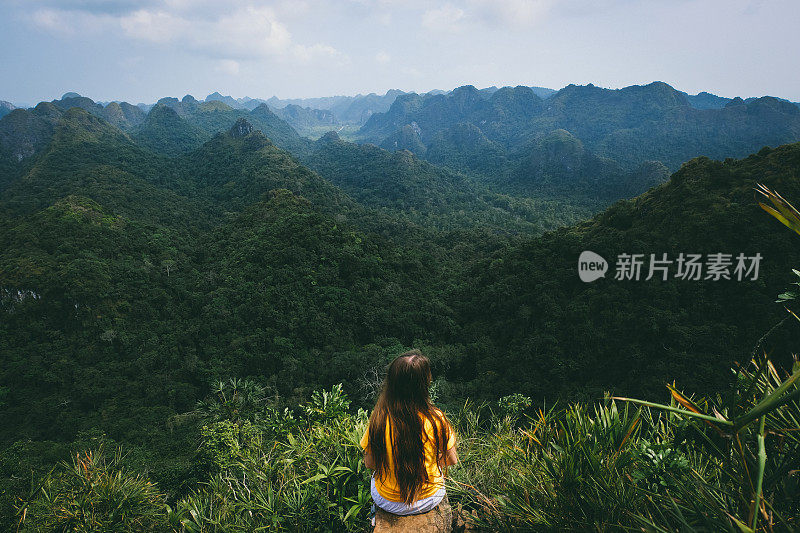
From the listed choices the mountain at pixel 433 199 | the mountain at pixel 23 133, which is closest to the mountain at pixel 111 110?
the mountain at pixel 23 133

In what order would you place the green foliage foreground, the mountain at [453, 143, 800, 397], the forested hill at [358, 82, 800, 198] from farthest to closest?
the forested hill at [358, 82, 800, 198] → the mountain at [453, 143, 800, 397] → the green foliage foreground

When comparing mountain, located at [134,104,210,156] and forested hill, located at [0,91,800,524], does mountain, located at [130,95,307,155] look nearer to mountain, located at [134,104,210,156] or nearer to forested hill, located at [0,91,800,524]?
mountain, located at [134,104,210,156]

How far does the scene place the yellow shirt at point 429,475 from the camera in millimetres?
2287

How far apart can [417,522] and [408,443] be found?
628 millimetres

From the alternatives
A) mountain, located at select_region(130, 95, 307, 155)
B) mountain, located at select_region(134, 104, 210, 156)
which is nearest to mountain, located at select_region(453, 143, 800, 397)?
mountain, located at select_region(134, 104, 210, 156)

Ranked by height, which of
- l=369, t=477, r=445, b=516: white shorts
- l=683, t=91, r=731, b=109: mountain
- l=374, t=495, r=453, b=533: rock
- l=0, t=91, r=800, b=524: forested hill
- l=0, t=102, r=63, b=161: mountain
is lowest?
l=0, t=91, r=800, b=524: forested hill

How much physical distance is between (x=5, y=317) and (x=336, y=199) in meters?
33.6

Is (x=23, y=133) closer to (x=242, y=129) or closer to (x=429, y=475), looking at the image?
(x=242, y=129)

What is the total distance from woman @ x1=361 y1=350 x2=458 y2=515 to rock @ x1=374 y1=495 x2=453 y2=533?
4 cm

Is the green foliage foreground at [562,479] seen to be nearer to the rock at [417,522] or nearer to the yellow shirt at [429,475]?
the rock at [417,522]

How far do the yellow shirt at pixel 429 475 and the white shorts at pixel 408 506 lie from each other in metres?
0.03

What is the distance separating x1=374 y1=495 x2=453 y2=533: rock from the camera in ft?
7.61

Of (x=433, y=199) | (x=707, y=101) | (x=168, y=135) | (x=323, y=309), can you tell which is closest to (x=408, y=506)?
(x=323, y=309)

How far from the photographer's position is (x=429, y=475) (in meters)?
2.37
